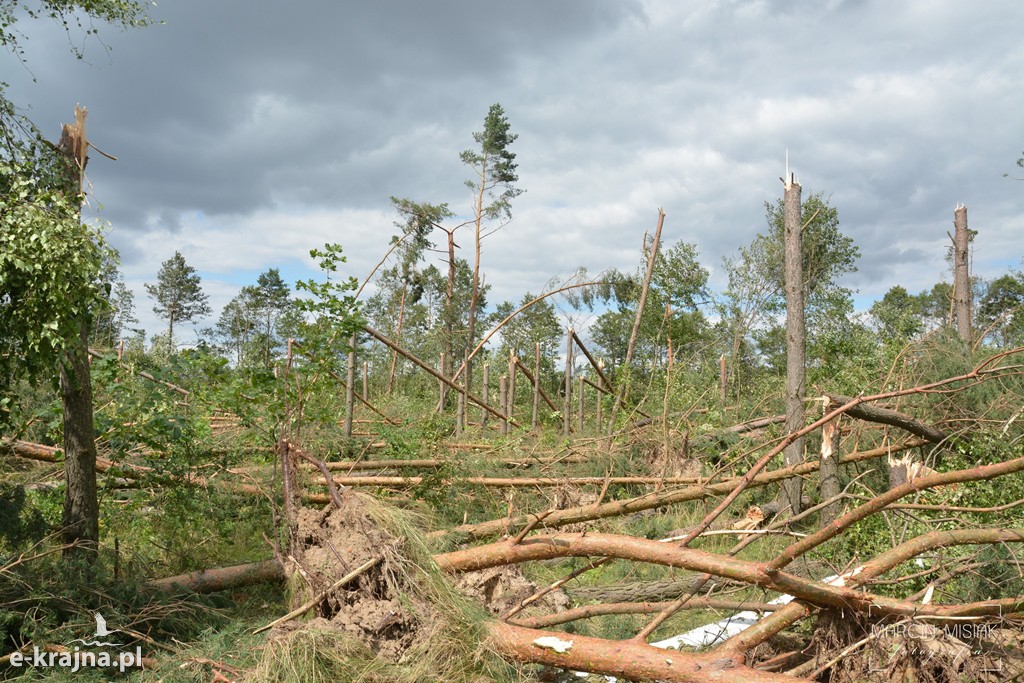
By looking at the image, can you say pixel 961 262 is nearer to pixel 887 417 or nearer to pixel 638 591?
pixel 887 417

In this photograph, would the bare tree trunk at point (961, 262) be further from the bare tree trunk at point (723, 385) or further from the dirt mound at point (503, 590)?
the dirt mound at point (503, 590)

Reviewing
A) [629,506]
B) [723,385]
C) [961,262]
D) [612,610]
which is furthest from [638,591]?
[961,262]

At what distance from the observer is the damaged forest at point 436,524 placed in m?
3.51

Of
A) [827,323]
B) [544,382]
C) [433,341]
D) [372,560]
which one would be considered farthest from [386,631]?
[827,323]

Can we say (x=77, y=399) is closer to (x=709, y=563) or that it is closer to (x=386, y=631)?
(x=386, y=631)

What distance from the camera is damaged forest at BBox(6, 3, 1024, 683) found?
11.5 ft

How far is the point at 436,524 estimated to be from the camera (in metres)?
5.03

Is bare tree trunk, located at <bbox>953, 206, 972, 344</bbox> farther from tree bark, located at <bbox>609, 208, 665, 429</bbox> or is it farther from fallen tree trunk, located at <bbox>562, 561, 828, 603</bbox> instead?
fallen tree trunk, located at <bbox>562, 561, 828, 603</bbox>

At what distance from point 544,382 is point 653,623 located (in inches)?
448

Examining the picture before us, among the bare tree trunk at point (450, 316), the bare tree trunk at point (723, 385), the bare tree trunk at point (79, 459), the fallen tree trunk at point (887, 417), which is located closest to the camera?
Result: the bare tree trunk at point (79, 459)

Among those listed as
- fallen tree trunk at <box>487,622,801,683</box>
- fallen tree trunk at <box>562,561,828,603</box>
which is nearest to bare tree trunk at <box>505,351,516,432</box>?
fallen tree trunk at <box>562,561,828,603</box>

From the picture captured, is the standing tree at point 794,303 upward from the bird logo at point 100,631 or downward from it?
upward

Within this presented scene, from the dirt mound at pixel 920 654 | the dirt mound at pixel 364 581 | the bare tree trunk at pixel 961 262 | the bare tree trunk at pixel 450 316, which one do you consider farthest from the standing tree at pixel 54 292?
the bare tree trunk at pixel 961 262

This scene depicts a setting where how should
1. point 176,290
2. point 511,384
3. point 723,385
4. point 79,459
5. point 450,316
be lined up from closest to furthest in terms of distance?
point 79,459, point 511,384, point 723,385, point 450,316, point 176,290
